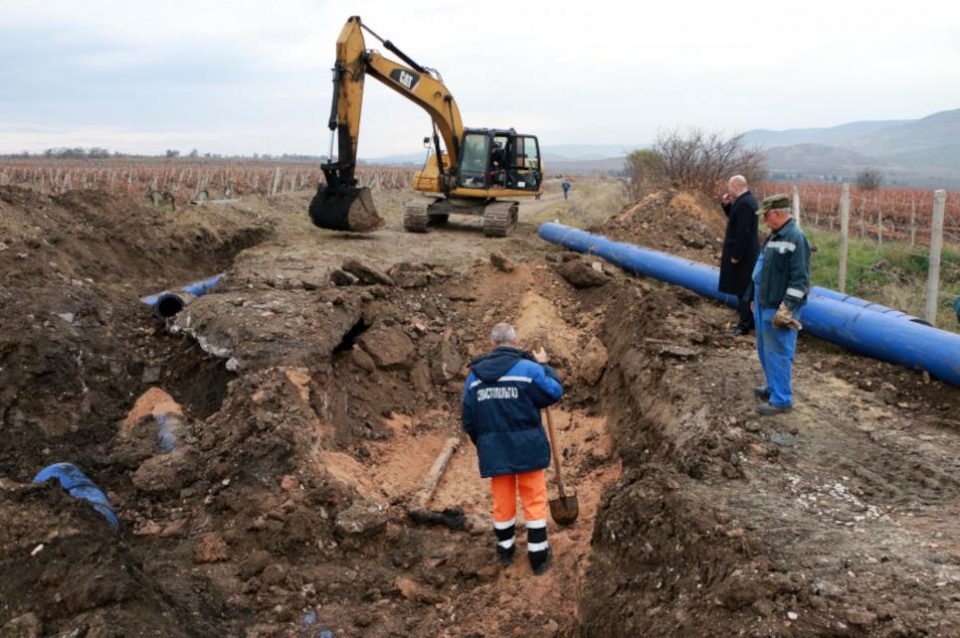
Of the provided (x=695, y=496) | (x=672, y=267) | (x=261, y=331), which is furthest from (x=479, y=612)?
(x=672, y=267)

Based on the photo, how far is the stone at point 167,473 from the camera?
5.75 meters

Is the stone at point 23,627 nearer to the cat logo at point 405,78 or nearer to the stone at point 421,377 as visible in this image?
the stone at point 421,377

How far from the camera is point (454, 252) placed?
13.7 m

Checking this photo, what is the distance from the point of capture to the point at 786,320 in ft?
18.4

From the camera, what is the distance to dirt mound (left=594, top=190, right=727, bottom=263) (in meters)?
12.9

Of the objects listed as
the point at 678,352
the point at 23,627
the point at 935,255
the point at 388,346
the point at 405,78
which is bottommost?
the point at 23,627

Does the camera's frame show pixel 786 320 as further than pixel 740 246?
No

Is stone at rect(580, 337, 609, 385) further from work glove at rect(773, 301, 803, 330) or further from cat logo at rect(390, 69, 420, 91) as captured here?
cat logo at rect(390, 69, 420, 91)

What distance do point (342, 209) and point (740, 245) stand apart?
28.1 ft

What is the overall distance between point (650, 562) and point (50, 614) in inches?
134

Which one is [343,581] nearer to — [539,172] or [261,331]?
[261,331]

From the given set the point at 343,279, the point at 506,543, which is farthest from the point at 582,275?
the point at 506,543

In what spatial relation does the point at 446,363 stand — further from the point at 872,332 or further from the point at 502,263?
the point at 872,332

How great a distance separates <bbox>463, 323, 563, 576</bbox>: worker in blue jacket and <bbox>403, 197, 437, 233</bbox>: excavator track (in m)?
11.3
